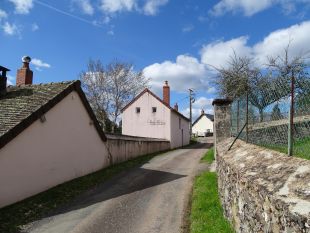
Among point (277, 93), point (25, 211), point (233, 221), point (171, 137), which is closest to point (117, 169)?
point (25, 211)

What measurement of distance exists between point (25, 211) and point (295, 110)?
8.67m

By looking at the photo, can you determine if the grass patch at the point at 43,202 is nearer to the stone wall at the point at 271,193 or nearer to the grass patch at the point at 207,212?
the grass patch at the point at 207,212

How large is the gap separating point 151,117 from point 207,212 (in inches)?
1068

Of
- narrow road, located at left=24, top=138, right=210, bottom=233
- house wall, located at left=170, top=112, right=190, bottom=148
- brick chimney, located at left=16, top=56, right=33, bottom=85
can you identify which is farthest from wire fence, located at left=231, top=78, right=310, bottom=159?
house wall, located at left=170, top=112, right=190, bottom=148

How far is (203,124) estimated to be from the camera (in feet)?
251

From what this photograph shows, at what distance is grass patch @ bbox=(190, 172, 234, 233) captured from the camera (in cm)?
732

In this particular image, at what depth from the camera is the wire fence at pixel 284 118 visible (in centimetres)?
484

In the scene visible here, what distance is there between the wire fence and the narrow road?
330 cm

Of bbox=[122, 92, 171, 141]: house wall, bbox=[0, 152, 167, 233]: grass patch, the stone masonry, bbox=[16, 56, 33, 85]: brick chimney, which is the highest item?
bbox=[16, 56, 33, 85]: brick chimney

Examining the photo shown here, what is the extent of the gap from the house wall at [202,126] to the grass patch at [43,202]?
195 ft

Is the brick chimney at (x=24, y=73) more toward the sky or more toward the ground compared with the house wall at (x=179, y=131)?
more toward the sky

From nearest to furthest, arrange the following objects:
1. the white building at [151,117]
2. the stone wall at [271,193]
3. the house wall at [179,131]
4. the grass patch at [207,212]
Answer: the stone wall at [271,193] → the grass patch at [207,212] → the white building at [151,117] → the house wall at [179,131]

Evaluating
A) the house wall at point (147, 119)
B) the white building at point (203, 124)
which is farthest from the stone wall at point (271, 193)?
the white building at point (203, 124)

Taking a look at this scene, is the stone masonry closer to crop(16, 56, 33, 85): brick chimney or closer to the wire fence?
the wire fence
